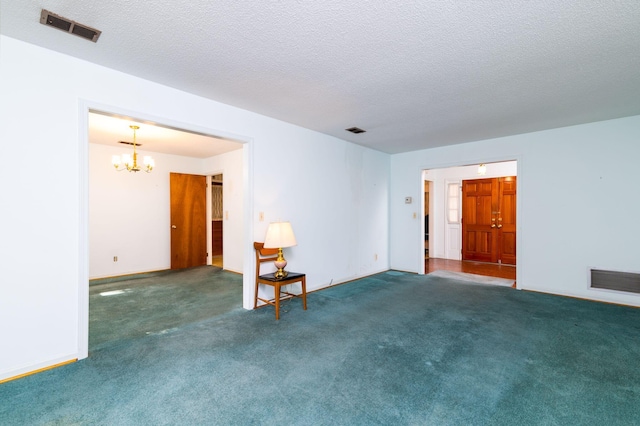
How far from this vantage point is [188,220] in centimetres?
685

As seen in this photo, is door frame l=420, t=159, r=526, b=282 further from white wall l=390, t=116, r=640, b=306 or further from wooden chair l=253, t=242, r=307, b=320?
wooden chair l=253, t=242, r=307, b=320

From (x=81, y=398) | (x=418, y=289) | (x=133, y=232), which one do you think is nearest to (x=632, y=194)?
(x=418, y=289)

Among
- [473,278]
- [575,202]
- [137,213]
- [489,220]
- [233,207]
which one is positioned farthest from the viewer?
[489,220]

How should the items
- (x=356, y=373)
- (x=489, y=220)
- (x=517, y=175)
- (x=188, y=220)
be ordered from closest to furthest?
(x=356, y=373)
(x=517, y=175)
(x=188, y=220)
(x=489, y=220)

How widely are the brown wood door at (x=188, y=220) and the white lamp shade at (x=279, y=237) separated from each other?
3.90 meters

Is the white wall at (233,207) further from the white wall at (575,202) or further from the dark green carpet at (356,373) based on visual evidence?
the white wall at (575,202)

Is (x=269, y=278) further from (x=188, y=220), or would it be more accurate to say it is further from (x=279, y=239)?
(x=188, y=220)

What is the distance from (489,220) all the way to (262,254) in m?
6.13

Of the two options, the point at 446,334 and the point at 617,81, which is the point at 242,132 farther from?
the point at 617,81

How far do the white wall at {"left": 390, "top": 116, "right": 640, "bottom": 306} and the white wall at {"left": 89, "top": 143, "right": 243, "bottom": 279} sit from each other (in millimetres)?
5040

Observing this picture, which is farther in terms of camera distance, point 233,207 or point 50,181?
point 233,207

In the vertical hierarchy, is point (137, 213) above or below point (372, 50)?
below

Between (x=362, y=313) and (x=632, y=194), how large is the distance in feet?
13.3

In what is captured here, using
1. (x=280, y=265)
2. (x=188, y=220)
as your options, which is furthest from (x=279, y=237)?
(x=188, y=220)
